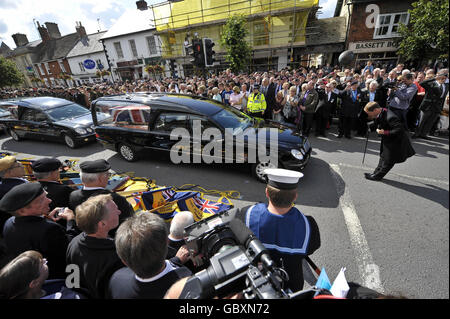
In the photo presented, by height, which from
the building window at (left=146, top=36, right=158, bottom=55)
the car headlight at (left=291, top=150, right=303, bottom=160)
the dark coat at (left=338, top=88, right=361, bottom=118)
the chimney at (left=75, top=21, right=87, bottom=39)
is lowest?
the car headlight at (left=291, top=150, right=303, bottom=160)

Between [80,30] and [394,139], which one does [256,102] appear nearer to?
[394,139]

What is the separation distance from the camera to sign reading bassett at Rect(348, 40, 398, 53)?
15.3 meters

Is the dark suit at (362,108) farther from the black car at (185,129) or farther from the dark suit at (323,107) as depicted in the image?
the black car at (185,129)

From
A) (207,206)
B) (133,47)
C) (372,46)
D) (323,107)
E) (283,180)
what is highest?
(133,47)

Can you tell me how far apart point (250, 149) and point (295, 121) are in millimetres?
3586

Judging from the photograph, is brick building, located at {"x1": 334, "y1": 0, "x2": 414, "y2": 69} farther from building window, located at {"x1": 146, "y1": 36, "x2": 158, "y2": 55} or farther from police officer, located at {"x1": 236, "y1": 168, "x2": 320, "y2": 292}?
building window, located at {"x1": 146, "y1": 36, "x2": 158, "y2": 55}

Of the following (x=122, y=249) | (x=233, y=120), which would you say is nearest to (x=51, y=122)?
(x=233, y=120)

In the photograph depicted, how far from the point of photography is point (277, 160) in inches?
167

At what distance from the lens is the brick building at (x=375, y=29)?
14.0 meters

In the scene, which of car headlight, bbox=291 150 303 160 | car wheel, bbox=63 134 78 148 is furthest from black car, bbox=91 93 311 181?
car wheel, bbox=63 134 78 148

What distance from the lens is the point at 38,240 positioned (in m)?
1.82

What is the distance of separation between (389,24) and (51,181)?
68.7 feet
